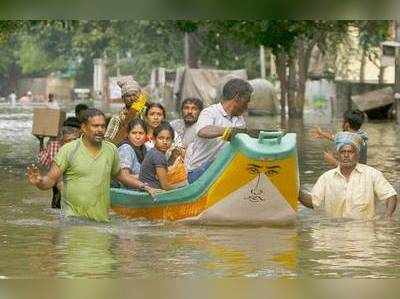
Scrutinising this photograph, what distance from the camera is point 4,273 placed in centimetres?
750

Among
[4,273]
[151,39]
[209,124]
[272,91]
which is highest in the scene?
[151,39]

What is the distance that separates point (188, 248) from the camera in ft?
29.8

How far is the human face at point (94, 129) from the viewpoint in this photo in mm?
9180

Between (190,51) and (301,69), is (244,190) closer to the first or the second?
(301,69)

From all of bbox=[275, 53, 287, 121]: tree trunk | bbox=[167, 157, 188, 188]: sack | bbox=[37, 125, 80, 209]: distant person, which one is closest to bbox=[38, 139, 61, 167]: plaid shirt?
bbox=[37, 125, 80, 209]: distant person

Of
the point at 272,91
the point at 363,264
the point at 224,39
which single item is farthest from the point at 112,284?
the point at 224,39

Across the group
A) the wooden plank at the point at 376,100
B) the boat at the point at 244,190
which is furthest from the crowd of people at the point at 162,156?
the wooden plank at the point at 376,100

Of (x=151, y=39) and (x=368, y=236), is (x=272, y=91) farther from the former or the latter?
(x=368, y=236)

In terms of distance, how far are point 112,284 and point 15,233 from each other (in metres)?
5.73

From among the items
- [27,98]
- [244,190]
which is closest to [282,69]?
[244,190]

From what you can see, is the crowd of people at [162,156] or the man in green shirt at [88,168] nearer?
the man in green shirt at [88,168]

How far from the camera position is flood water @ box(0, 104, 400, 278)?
7.79m

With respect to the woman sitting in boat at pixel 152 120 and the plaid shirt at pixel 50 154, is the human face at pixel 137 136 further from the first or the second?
the plaid shirt at pixel 50 154

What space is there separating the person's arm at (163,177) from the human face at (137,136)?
0.47 meters
